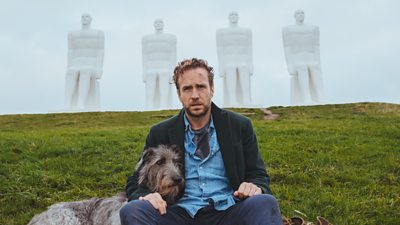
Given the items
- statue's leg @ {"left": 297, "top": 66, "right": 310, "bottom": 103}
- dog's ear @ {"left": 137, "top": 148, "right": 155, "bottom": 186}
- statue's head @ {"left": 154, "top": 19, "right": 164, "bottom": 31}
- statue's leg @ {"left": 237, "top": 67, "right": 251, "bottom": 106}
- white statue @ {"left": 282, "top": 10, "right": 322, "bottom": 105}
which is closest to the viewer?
dog's ear @ {"left": 137, "top": 148, "right": 155, "bottom": 186}

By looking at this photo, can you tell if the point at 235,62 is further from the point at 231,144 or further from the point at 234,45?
the point at 231,144

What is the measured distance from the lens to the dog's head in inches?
158

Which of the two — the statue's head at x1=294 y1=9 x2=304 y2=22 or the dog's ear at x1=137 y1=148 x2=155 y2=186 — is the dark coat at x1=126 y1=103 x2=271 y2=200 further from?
the statue's head at x1=294 y1=9 x2=304 y2=22

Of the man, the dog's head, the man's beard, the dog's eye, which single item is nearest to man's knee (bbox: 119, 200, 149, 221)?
the man

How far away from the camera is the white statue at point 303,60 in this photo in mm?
26531

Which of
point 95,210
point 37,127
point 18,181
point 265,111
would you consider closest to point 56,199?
point 18,181

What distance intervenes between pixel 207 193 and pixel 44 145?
7646mm

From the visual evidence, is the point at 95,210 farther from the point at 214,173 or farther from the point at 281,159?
the point at 281,159

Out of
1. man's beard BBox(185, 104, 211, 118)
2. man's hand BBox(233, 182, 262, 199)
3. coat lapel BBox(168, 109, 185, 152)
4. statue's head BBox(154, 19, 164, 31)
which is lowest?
man's hand BBox(233, 182, 262, 199)

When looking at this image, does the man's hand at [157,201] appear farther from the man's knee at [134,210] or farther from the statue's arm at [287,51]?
the statue's arm at [287,51]

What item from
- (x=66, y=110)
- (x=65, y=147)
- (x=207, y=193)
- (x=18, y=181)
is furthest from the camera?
(x=66, y=110)

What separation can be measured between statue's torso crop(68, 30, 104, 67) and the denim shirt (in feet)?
76.4

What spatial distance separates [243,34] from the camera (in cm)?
2638

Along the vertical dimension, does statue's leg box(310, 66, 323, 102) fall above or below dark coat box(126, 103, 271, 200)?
above
